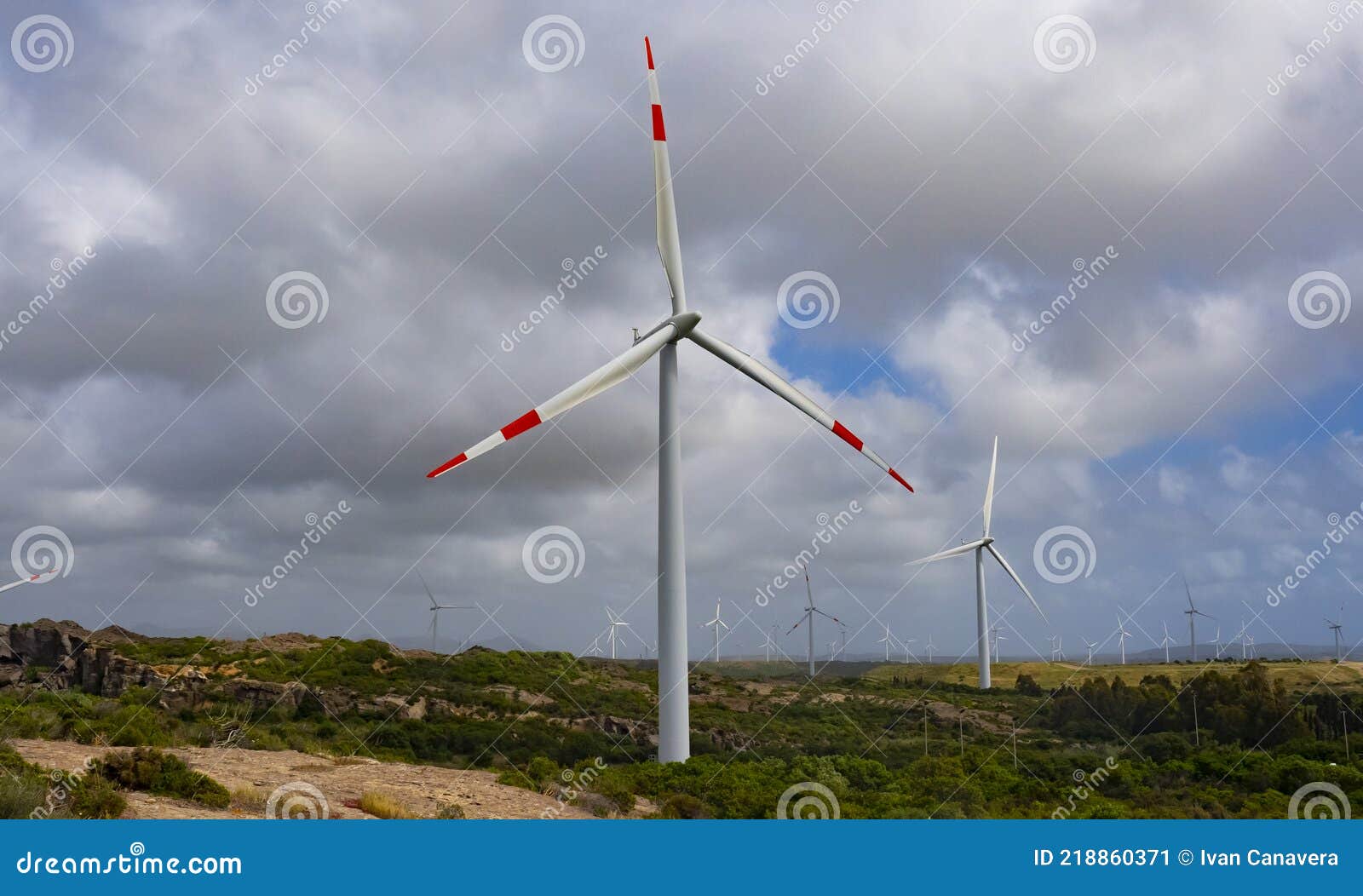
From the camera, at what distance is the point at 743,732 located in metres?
52.0

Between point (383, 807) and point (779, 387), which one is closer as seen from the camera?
point (383, 807)

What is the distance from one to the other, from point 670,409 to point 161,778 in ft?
60.3

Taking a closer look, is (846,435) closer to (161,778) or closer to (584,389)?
(584,389)

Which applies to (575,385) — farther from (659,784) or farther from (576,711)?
(576,711)

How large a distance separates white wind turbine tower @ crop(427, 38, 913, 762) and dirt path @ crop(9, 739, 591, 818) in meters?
6.14

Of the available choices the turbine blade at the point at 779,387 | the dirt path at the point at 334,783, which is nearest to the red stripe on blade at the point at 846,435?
the turbine blade at the point at 779,387

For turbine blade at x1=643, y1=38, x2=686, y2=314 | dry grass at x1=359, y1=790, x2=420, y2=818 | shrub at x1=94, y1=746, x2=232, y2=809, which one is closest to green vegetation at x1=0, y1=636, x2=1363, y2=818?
shrub at x1=94, y1=746, x2=232, y2=809

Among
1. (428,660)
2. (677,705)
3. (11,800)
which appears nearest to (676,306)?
(677,705)

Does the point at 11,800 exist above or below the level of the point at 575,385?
below

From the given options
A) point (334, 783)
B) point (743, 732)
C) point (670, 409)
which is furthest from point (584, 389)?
point (743, 732)

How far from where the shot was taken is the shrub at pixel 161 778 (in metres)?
23.0

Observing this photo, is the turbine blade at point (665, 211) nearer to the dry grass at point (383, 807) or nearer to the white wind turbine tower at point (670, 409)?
the white wind turbine tower at point (670, 409)

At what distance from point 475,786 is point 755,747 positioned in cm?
2091

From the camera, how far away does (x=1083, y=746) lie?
49719 mm
